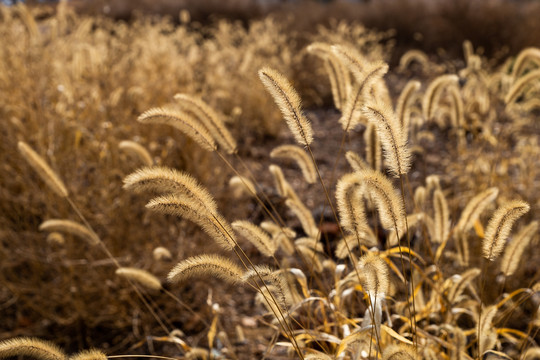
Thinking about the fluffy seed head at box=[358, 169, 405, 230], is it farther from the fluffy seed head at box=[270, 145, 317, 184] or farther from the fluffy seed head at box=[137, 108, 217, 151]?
the fluffy seed head at box=[270, 145, 317, 184]

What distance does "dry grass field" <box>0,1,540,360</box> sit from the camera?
123cm

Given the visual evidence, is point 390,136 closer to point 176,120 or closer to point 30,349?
point 176,120

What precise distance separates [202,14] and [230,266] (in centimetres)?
1455

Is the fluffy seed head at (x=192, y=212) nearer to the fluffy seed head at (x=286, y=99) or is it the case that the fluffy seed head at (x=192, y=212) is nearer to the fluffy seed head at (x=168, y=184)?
the fluffy seed head at (x=168, y=184)

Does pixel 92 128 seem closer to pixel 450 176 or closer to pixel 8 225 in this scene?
pixel 8 225

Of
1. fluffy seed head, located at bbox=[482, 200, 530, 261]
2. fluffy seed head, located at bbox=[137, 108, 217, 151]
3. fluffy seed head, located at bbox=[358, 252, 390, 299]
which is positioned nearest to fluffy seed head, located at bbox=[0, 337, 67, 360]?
fluffy seed head, located at bbox=[137, 108, 217, 151]

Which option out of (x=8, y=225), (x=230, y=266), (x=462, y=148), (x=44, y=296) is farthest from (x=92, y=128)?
(x=462, y=148)

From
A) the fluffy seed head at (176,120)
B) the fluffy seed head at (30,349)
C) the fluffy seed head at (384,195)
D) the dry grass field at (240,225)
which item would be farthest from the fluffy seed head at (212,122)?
the fluffy seed head at (30,349)

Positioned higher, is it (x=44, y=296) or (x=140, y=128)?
(x=140, y=128)

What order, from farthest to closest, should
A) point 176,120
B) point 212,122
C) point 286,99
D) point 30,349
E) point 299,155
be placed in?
point 299,155, point 212,122, point 176,120, point 286,99, point 30,349

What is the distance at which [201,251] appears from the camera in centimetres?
284

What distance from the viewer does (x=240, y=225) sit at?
4.49 feet

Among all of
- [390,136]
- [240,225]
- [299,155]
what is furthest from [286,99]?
[299,155]

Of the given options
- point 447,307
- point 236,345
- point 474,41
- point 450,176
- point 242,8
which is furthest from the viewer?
point 242,8
